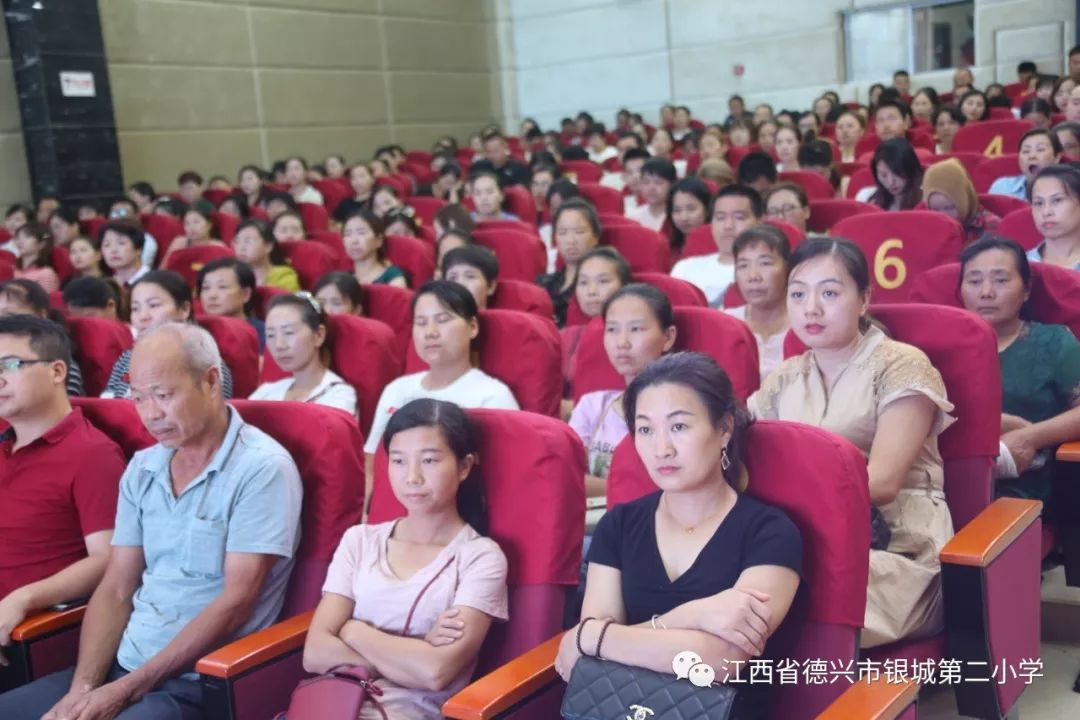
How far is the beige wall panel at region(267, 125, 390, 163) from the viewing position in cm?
1041

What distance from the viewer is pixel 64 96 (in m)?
8.23

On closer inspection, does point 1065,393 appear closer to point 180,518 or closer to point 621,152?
point 180,518

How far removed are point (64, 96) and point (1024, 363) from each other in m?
7.79

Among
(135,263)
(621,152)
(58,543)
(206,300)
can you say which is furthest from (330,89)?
(58,543)

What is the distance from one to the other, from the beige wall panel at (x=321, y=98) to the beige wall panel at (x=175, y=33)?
0.43 meters

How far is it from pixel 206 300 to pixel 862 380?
2.59m

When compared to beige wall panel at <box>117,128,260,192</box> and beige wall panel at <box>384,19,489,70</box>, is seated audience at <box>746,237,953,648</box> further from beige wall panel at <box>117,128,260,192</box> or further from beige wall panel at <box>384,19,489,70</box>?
beige wall panel at <box>384,19,489,70</box>

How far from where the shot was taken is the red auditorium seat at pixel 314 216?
7227 millimetres

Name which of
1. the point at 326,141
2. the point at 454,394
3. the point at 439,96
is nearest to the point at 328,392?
the point at 454,394

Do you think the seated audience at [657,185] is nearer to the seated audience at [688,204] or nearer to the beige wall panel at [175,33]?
the seated audience at [688,204]

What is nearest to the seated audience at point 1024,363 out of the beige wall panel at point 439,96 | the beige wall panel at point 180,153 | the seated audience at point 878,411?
the seated audience at point 878,411

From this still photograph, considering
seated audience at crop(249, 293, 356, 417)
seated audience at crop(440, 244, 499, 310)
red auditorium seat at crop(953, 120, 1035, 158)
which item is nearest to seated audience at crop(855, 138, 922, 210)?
seated audience at crop(440, 244, 499, 310)

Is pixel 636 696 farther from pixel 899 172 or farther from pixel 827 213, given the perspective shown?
pixel 827 213

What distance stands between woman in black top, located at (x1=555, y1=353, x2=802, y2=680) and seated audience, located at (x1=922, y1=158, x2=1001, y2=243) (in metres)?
2.42
